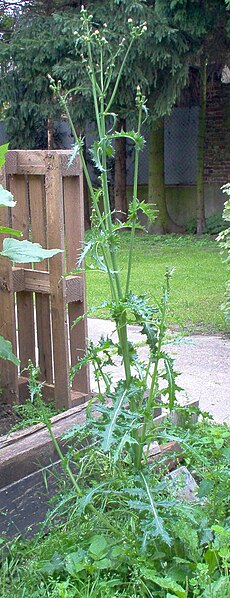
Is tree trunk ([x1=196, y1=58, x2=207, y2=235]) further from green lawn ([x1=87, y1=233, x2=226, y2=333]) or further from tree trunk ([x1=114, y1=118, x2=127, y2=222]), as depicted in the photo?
tree trunk ([x1=114, y1=118, x2=127, y2=222])

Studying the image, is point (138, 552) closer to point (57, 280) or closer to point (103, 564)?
point (103, 564)

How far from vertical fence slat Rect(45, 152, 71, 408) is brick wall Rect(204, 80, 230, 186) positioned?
12.4m

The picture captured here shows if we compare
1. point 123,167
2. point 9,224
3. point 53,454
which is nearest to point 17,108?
point 123,167

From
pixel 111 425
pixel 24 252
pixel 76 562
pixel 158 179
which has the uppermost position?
pixel 24 252

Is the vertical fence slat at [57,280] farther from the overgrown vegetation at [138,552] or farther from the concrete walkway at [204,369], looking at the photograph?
the overgrown vegetation at [138,552]

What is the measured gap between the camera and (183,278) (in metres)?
9.55

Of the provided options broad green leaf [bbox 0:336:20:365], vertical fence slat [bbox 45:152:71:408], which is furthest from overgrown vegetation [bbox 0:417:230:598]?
vertical fence slat [bbox 45:152:71:408]

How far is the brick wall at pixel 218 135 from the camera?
606 inches

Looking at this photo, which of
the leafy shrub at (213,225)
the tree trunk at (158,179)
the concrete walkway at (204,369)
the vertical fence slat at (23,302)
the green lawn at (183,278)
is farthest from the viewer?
the tree trunk at (158,179)

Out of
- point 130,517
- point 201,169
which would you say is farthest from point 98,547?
point 201,169

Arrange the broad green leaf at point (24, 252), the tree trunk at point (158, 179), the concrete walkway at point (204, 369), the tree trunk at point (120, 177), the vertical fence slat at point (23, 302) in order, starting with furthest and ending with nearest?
the tree trunk at point (120, 177)
the tree trunk at point (158, 179)
the concrete walkway at point (204, 369)
the vertical fence slat at point (23, 302)
the broad green leaf at point (24, 252)

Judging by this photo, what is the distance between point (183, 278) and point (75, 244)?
585 centimetres

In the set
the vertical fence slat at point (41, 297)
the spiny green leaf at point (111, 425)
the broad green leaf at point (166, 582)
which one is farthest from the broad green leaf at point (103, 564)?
the vertical fence slat at point (41, 297)

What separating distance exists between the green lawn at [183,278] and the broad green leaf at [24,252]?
2818 mm
